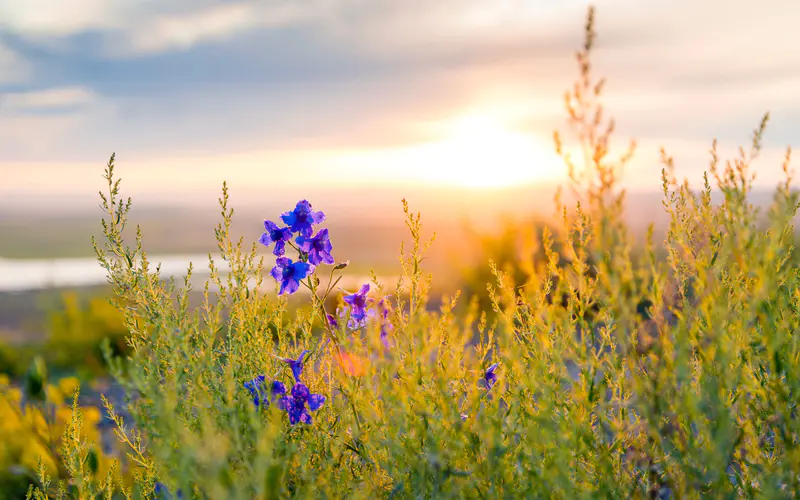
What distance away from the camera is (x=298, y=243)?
103 inches

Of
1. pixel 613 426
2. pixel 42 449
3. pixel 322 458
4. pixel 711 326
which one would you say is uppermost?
pixel 711 326

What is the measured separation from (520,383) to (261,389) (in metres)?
0.87

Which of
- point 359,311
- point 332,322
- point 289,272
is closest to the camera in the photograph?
point 289,272

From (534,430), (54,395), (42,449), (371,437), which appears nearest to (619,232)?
(534,430)

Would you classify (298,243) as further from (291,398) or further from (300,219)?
(291,398)

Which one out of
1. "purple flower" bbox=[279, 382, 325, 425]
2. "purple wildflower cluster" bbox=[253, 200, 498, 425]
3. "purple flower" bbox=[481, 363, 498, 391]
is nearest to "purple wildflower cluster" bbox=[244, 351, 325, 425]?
"purple flower" bbox=[279, 382, 325, 425]

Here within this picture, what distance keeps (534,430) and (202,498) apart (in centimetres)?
99

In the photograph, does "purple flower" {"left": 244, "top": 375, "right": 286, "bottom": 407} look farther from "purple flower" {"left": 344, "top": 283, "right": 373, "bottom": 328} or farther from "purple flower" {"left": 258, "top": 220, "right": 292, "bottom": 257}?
"purple flower" {"left": 258, "top": 220, "right": 292, "bottom": 257}

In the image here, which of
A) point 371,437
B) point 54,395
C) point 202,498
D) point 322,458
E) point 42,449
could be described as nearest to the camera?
point 202,498

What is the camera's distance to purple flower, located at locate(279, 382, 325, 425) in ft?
7.41

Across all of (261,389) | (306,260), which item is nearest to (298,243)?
(306,260)

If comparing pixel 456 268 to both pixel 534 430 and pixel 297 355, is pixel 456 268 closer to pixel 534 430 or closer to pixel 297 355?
pixel 297 355

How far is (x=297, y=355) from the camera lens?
8.75 ft

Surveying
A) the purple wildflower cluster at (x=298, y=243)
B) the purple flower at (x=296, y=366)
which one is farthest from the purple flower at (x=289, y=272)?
the purple flower at (x=296, y=366)
